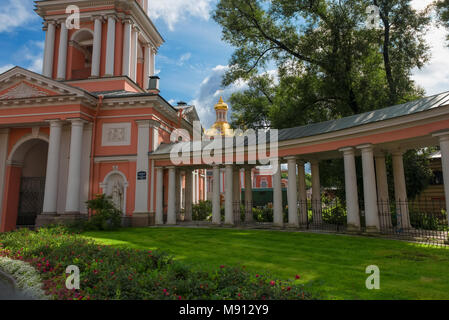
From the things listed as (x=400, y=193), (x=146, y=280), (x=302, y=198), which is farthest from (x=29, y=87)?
(x=400, y=193)

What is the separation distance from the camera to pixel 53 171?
1770cm

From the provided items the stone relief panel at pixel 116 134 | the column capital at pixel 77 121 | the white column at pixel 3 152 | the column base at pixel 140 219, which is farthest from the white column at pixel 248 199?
the white column at pixel 3 152

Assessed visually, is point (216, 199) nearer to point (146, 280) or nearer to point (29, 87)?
point (146, 280)

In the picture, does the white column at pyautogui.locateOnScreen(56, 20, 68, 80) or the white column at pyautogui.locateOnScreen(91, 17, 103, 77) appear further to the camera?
the white column at pyautogui.locateOnScreen(56, 20, 68, 80)

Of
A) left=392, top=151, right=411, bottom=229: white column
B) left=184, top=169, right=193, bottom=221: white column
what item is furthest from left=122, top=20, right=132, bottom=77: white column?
left=392, top=151, right=411, bottom=229: white column

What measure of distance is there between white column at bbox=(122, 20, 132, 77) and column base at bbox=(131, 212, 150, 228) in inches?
424

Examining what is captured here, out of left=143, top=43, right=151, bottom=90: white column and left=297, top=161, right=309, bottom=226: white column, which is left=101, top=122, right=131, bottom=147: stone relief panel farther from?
left=297, top=161, right=309, bottom=226: white column

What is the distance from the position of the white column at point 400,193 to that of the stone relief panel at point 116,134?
1526 centimetres

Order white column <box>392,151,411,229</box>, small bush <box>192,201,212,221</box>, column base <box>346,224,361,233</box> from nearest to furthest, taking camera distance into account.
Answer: column base <box>346,224,361,233</box>
white column <box>392,151,411,229</box>
small bush <box>192,201,212,221</box>

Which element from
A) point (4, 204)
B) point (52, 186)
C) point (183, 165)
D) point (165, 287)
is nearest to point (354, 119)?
point (183, 165)

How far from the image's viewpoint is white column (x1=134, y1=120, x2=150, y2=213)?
18.1 m

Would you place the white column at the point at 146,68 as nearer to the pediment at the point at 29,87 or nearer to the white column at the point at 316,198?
the pediment at the point at 29,87

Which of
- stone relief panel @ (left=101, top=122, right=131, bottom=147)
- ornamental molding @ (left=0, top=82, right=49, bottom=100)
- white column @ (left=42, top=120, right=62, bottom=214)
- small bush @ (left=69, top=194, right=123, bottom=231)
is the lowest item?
small bush @ (left=69, top=194, right=123, bottom=231)

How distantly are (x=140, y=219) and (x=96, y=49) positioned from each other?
43.5 ft
